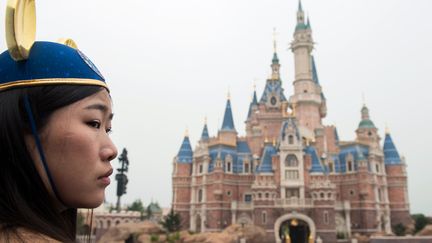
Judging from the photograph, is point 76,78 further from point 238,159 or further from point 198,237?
point 238,159

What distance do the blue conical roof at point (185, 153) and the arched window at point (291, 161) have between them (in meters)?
10.1

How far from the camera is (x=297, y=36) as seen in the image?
39.7m

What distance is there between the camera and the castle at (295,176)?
2873 centimetres

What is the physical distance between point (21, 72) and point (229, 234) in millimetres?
26395

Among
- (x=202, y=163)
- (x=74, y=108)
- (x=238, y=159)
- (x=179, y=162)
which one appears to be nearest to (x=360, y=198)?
(x=238, y=159)

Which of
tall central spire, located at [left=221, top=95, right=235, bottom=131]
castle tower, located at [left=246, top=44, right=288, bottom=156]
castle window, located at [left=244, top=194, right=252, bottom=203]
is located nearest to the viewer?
castle window, located at [left=244, top=194, right=252, bottom=203]

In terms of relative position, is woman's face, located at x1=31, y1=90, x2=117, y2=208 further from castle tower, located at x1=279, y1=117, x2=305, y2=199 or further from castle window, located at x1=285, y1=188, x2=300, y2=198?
castle window, located at x1=285, y1=188, x2=300, y2=198

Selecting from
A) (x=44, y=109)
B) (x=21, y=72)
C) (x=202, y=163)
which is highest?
(x=202, y=163)

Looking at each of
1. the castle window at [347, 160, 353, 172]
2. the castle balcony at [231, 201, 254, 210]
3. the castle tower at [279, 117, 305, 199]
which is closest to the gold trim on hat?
the castle tower at [279, 117, 305, 199]

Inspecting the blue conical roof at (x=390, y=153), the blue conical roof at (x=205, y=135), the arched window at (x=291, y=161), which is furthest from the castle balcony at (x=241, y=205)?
the blue conical roof at (x=390, y=153)

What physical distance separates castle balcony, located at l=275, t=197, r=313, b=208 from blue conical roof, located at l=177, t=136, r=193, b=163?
427 inches

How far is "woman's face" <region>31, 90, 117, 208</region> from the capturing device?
1209mm

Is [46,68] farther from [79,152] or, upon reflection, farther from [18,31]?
[79,152]

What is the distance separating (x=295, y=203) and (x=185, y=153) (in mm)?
12473
